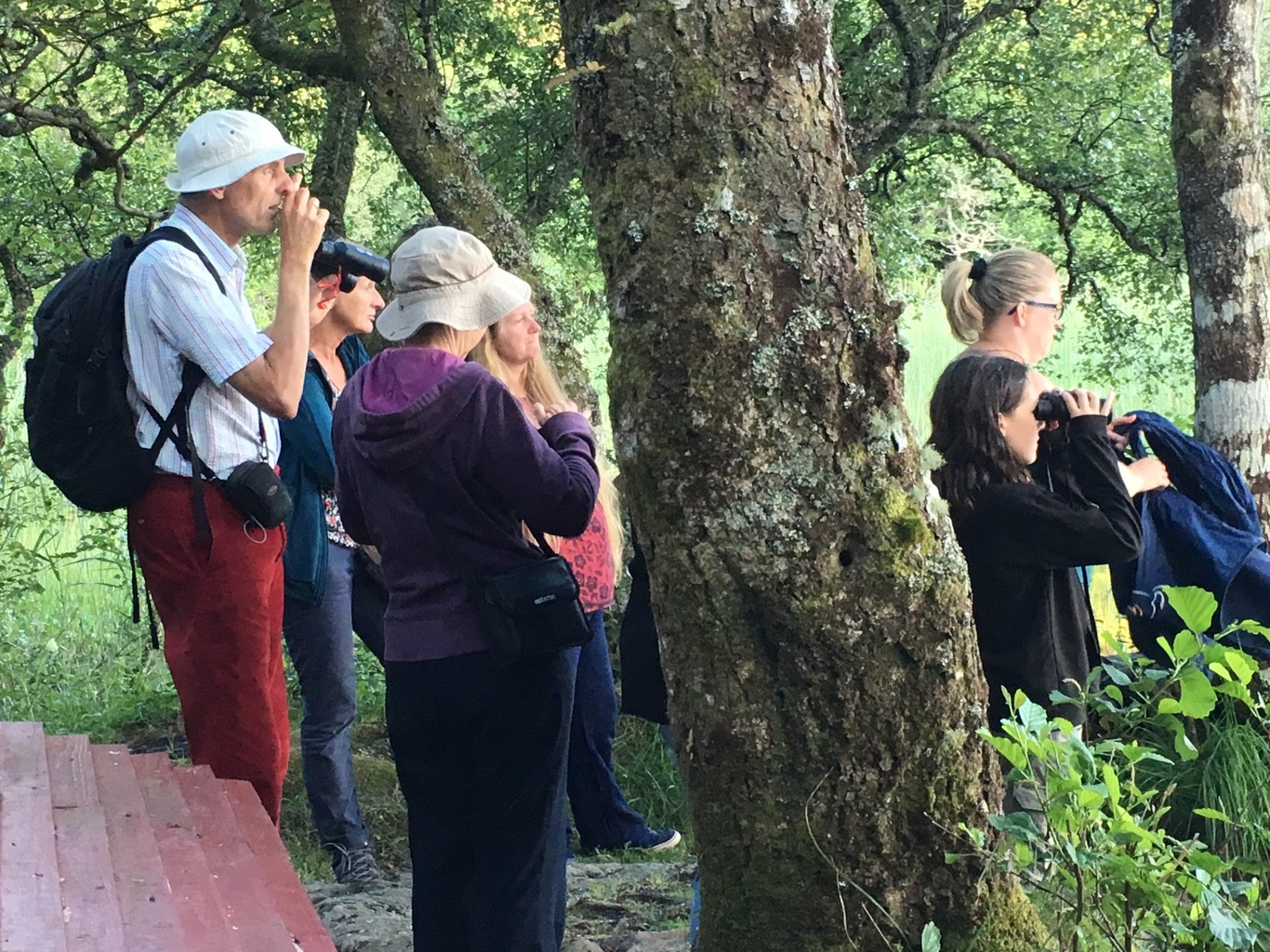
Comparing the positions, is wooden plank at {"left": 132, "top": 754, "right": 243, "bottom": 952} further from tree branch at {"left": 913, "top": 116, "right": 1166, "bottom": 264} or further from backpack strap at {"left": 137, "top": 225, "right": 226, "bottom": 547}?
tree branch at {"left": 913, "top": 116, "right": 1166, "bottom": 264}

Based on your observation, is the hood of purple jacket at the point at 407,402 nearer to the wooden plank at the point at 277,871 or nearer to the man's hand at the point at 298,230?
the man's hand at the point at 298,230

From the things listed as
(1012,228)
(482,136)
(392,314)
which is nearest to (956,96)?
(1012,228)

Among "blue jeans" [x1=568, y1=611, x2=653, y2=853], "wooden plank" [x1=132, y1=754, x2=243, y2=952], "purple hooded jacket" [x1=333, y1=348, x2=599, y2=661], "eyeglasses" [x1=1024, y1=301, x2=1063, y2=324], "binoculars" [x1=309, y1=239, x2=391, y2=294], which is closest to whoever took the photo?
"wooden plank" [x1=132, y1=754, x2=243, y2=952]

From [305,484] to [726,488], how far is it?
212cm

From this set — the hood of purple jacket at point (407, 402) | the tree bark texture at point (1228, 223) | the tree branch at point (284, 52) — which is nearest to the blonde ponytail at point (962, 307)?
the tree bark texture at point (1228, 223)

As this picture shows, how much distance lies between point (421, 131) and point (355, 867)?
3007 mm

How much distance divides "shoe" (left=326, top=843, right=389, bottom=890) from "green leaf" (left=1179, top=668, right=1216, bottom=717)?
280cm

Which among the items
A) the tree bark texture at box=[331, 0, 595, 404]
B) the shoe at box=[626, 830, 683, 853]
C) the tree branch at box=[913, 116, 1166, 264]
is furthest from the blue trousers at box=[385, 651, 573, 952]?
the tree branch at box=[913, 116, 1166, 264]

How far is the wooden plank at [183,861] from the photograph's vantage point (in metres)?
2.26

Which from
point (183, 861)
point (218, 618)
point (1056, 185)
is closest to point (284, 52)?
point (1056, 185)

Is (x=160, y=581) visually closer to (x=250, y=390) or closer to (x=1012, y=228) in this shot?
(x=250, y=390)

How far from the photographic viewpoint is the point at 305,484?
4.30 meters

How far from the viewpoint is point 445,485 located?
2939 mm

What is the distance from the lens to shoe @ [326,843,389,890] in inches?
176
